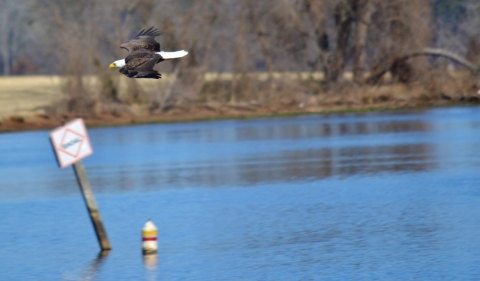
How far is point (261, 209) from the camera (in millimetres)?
15828

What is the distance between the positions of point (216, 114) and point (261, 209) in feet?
84.1

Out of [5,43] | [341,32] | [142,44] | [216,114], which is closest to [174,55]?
[142,44]

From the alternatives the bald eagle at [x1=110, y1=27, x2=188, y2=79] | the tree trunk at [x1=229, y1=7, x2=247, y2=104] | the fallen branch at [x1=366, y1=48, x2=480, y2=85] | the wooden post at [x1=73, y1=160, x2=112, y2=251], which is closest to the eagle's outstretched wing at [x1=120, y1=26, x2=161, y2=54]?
the bald eagle at [x1=110, y1=27, x2=188, y2=79]

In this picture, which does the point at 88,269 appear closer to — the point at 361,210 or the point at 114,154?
the point at 361,210

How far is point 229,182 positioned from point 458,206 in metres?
5.86

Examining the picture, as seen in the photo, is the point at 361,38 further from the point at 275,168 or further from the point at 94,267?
the point at 94,267

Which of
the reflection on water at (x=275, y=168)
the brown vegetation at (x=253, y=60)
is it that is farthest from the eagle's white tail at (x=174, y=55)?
the brown vegetation at (x=253, y=60)

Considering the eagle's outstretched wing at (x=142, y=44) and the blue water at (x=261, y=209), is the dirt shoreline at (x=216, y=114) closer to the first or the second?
the blue water at (x=261, y=209)

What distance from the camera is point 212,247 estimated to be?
12945 millimetres

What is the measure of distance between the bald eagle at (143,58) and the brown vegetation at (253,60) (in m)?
28.2

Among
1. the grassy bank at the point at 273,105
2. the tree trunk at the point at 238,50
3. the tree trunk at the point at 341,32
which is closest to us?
the grassy bank at the point at 273,105

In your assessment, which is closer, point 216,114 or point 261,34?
point 216,114

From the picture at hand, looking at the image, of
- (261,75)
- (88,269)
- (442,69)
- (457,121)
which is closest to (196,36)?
(261,75)

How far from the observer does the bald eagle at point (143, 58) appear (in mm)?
11242
